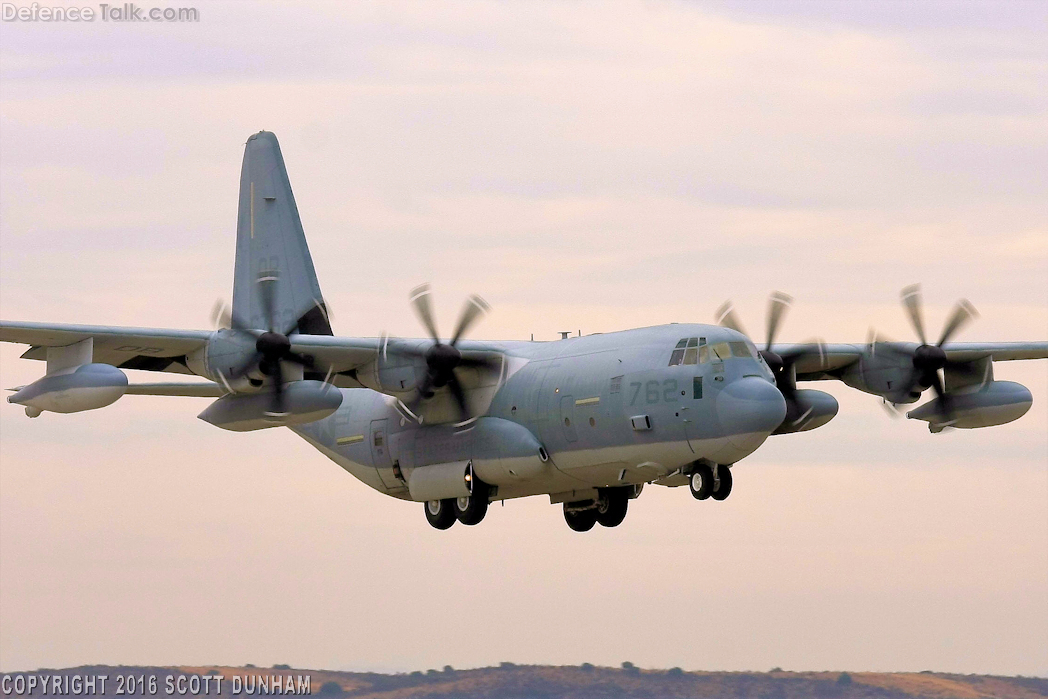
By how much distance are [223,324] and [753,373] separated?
10.7 metres

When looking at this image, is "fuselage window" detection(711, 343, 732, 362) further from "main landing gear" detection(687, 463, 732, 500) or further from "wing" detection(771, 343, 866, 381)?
"wing" detection(771, 343, 866, 381)

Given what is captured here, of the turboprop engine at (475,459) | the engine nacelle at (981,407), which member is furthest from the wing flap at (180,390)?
the engine nacelle at (981,407)

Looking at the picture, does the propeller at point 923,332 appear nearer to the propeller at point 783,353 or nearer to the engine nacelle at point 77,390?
the propeller at point 783,353

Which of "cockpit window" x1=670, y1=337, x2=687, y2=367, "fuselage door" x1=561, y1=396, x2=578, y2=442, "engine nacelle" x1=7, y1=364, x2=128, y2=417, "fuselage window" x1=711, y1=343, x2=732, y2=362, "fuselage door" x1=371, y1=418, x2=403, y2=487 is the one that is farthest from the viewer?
"fuselage door" x1=371, y1=418, x2=403, y2=487

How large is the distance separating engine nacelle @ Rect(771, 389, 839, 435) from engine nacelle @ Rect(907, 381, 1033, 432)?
2614 millimetres

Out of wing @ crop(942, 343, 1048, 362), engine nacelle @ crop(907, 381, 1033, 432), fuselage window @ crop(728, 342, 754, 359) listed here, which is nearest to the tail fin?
fuselage window @ crop(728, 342, 754, 359)

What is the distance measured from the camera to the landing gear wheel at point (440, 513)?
3512cm

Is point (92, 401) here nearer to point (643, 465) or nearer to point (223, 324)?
point (223, 324)

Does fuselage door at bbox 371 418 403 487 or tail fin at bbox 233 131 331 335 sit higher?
tail fin at bbox 233 131 331 335

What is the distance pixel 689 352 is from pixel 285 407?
26.4 feet

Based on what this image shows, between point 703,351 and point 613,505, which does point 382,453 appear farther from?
point 703,351

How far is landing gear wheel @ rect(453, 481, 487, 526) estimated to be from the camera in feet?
112

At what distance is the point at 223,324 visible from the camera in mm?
32469

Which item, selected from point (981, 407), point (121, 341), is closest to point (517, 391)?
point (121, 341)
